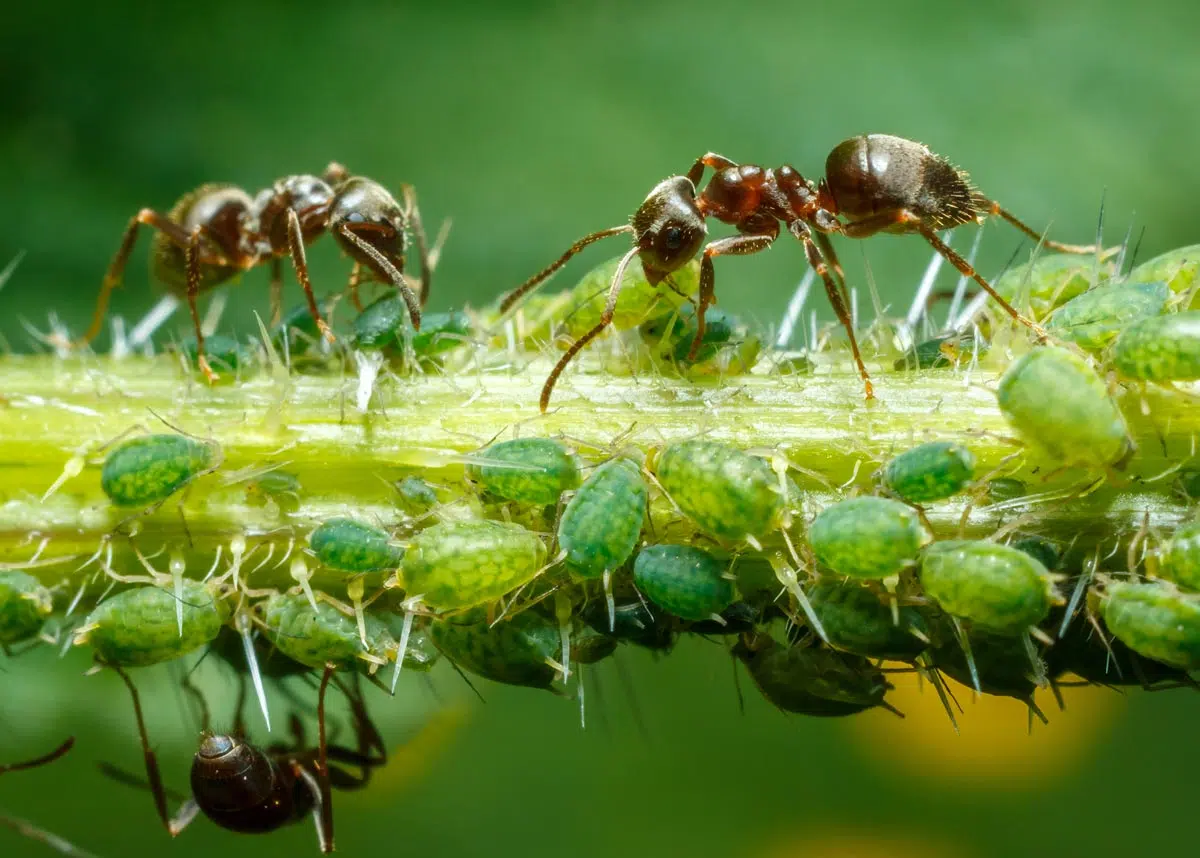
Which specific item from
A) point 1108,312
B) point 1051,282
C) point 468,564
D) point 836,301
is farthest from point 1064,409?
point 468,564

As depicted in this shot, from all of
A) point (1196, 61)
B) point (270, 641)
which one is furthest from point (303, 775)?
point (1196, 61)

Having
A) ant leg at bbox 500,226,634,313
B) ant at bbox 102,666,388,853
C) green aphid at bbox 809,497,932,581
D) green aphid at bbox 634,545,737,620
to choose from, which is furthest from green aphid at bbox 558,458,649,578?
ant leg at bbox 500,226,634,313

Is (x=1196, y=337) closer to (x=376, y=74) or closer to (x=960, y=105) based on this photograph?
(x=960, y=105)

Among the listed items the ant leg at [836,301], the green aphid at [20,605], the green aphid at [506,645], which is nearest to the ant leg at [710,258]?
the ant leg at [836,301]

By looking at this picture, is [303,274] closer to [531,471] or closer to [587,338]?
[587,338]

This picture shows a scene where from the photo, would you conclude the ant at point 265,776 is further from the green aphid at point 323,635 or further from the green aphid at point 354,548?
the green aphid at point 354,548
